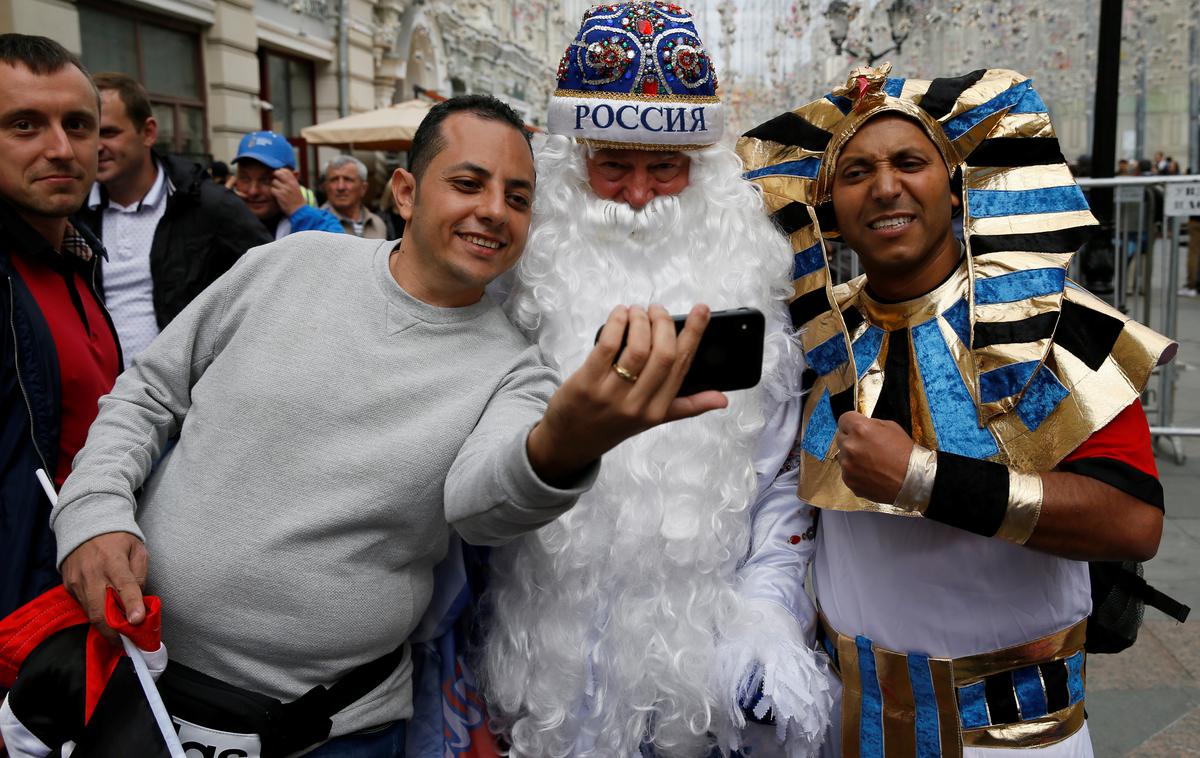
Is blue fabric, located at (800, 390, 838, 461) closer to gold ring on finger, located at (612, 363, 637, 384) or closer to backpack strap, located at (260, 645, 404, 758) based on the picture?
gold ring on finger, located at (612, 363, 637, 384)

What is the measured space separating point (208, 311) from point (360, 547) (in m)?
0.61

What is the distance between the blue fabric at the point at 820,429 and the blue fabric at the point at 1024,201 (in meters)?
0.50

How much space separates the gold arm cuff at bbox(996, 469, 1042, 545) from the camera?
162 cm

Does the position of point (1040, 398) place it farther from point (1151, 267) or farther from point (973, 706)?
point (1151, 267)

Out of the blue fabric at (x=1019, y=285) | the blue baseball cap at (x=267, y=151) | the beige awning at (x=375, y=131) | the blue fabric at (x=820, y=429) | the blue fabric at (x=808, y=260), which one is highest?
the beige awning at (x=375, y=131)

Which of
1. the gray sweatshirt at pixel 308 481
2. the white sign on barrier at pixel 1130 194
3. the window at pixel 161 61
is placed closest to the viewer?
the gray sweatshirt at pixel 308 481

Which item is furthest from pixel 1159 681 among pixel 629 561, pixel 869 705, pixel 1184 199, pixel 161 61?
pixel 161 61

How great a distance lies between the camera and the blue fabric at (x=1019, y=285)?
1.83 meters

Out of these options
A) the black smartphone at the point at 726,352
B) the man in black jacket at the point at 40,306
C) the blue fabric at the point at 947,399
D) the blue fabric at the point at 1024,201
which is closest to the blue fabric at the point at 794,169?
the blue fabric at the point at 1024,201

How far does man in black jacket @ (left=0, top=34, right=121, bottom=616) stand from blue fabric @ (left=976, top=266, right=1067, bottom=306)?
79.7 inches

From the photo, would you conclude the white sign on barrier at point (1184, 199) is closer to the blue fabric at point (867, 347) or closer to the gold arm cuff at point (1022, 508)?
the blue fabric at point (867, 347)

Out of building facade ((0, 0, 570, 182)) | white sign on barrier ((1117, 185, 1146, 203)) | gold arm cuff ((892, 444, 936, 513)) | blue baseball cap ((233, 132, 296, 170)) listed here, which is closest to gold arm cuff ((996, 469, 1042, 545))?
gold arm cuff ((892, 444, 936, 513))

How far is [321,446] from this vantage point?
1698 mm

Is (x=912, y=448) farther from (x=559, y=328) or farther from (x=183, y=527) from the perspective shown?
(x=183, y=527)
